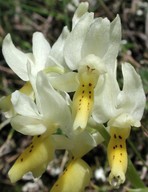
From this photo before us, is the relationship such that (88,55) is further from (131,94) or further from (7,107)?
(7,107)

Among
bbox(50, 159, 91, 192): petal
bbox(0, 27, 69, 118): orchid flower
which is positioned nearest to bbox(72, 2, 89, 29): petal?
bbox(0, 27, 69, 118): orchid flower

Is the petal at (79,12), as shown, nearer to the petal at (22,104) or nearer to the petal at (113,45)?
the petal at (113,45)

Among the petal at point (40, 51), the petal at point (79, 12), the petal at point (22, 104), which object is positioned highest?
the petal at point (79, 12)

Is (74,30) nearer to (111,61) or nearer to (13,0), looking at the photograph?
(111,61)

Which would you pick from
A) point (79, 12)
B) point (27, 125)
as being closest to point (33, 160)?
point (27, 125)

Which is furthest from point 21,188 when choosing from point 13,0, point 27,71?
point 27,71

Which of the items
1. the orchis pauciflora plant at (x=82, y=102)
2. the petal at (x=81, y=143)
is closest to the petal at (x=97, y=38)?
the orchis pauciflora plant at (x=82, y=102)

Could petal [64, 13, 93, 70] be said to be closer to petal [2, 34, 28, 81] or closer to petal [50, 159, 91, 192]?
petal [2, 34, 28, 81]
